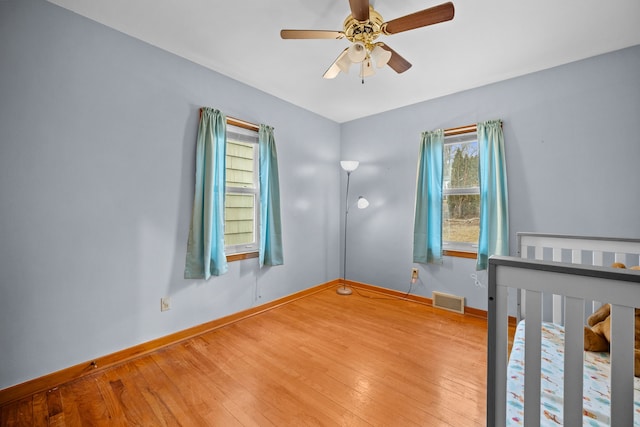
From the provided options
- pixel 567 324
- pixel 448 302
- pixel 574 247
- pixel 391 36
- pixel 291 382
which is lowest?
→ pixel 291 382

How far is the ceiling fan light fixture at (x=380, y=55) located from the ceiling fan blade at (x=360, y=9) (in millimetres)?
271

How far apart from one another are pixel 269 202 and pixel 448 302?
233cm

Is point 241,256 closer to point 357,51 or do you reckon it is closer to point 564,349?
point 357,51

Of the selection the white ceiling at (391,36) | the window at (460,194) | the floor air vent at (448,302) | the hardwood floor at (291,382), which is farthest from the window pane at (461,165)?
the hardwood floor at (291,382)

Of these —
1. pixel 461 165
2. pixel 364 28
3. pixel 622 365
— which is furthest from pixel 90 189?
pixel 461 165

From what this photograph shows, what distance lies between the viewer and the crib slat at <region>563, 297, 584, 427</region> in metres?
0.77

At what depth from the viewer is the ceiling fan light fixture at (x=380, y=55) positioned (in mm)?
1845

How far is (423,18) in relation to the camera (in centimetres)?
155

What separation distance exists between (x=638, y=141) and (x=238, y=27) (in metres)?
3.29

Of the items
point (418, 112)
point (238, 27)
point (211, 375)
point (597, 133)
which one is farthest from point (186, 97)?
point (597, 133)

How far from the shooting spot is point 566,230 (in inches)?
96.1

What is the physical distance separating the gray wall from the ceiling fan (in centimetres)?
129

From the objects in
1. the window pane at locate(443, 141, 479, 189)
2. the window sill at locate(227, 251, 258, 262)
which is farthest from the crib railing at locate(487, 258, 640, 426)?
the window pane at locate(443, 141, 479, 189)

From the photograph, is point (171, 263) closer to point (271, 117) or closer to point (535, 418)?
point (271, 117)
